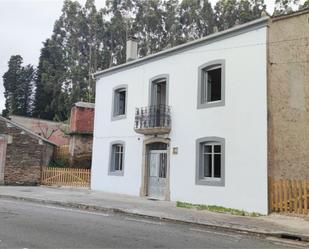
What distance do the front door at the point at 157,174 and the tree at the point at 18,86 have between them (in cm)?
4238

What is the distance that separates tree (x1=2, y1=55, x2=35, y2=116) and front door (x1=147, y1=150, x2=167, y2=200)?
42376mm

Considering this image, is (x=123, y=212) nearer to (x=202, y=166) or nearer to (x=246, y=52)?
(x=202, y=166)

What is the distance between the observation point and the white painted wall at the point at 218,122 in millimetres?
14281

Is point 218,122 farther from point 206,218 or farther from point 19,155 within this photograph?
point 19,155

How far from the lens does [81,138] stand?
1162 inches

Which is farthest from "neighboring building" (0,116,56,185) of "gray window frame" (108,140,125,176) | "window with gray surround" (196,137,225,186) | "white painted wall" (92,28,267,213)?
"window with gray surround" (196,137,225,186)

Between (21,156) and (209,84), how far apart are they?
12.9 meters

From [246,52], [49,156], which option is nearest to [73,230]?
[246,52]

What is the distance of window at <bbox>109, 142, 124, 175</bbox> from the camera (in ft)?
68.3

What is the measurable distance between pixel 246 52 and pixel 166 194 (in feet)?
22.3

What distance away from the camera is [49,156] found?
3009 cm

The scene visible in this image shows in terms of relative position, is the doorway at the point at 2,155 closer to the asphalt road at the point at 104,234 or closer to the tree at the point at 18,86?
the asphalt road at the point at 104,234

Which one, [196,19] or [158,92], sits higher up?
[196,19]

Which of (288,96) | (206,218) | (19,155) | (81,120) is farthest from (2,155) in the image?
(288,96)
